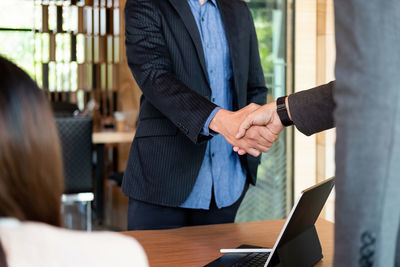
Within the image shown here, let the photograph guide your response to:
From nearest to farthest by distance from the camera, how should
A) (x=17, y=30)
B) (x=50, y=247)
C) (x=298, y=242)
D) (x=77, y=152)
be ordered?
(x=50, y=247) < (x=298, y=242) < (x=77, y=152) < (x=17, y=30)

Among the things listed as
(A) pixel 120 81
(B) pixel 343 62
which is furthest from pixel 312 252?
(A) pixel 120 81

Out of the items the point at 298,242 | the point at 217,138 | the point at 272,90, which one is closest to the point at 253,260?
the point at 298,242

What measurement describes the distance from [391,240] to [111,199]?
563 cm

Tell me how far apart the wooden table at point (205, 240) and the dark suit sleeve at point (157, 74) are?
1.05 ft

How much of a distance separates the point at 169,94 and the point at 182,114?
0.08 meters

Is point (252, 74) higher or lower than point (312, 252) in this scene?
higher

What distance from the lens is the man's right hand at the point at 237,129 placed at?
168 cm

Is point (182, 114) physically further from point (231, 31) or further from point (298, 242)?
point (298, 242)

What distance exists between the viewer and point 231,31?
1.84 metres

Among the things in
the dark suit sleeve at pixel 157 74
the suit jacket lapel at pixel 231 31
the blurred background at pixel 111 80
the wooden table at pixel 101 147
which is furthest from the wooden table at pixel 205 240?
the wooden table at pixel 101 147

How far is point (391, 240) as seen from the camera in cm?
64

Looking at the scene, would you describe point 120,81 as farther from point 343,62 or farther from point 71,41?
point 343,62

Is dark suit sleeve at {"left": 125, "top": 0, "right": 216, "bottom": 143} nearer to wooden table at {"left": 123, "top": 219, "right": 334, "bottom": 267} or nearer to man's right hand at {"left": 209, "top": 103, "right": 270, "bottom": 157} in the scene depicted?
man's right hand at {"left": 209, "top": 103, "right": 270, "bottom": 157}

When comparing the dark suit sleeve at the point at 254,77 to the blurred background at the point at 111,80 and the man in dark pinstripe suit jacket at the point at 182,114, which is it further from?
the blurred background at the point at 111,80
